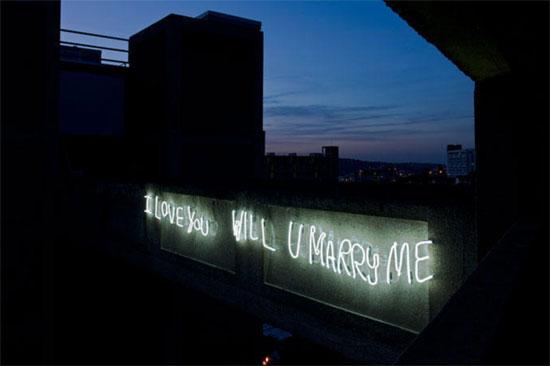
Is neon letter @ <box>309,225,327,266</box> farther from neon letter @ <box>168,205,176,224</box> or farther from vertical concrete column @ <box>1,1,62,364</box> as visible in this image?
vertical concrete column @ <box>1,1,62,364</box>

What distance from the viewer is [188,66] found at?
17.6 m

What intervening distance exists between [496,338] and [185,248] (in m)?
8.91

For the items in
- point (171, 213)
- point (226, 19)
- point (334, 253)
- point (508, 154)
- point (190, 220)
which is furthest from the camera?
point (226, 19)

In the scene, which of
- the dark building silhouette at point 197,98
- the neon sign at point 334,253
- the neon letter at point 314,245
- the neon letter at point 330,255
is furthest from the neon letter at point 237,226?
the dark building silhouette at point 197,98

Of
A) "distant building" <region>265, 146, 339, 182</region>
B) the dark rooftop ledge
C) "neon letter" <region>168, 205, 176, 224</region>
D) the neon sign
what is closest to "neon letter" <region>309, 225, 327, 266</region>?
the neon sign

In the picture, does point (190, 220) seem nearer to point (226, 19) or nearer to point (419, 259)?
point (419, 259)

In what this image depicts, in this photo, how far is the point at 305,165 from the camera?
162 metres

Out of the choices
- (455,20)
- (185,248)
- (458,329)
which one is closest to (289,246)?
(185,248)

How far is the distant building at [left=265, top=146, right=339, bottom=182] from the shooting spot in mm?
152000

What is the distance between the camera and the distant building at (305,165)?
152 m

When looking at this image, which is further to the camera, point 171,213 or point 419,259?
point 171,213

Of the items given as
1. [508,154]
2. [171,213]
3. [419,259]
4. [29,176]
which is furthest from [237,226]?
[29,176]

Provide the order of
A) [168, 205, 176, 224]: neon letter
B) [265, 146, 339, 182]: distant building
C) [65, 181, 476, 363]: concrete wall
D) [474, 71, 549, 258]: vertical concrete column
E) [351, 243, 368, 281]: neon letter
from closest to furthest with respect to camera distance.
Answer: [474, 71, 549, 258]: vertical concrete column
[65, 181, 476, 363]: concrete wall
[351, 243, 368, 281]: neon letter
[168, 205, 176, 224]: neon letter
[265, 146, 339, 182]: distant building

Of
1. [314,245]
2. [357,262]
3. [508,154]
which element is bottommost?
[357,262]
